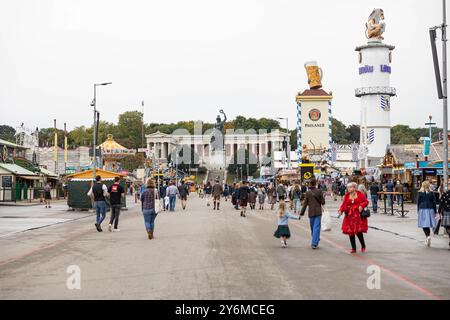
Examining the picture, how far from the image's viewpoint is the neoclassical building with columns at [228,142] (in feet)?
535

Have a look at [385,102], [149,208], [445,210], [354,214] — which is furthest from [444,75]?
[385,102]

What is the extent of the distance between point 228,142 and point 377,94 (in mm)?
82502

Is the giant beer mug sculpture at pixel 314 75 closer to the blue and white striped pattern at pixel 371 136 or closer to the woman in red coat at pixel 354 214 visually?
the blue and white striped pattern at pixel 371 136

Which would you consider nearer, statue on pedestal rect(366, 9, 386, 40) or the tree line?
statue on pedestal rect(366, 9, 386, 40)

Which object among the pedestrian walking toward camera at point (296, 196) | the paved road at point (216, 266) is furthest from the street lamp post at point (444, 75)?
the pedestrian walking toward camera at point (296, 196)

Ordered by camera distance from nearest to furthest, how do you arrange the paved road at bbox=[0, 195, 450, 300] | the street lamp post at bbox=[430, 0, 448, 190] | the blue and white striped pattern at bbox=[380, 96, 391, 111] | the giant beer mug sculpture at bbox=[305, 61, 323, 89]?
1. the paved road at bbox=[0, 195, 450, 300]
2. the street lamp post at bbox=[430, 0, 448, 190]
3. the blue and white striped pattern at bbox=[380, 96, 391, 111]
4. the giant beer mug sculpture at bbox=[305, 61, 323, 89]

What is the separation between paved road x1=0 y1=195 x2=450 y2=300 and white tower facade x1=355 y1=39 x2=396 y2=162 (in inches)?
2923

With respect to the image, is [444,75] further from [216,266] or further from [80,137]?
[80,137]

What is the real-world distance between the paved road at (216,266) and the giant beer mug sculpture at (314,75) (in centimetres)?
7962

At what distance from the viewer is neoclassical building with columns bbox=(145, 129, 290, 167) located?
163000mm

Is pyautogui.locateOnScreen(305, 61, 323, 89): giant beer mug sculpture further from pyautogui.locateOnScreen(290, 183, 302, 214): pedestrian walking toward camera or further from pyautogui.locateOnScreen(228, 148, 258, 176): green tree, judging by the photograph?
pyautogui.locateOnScreen(290, 183, 302, 214): pedestrian walking toward camera

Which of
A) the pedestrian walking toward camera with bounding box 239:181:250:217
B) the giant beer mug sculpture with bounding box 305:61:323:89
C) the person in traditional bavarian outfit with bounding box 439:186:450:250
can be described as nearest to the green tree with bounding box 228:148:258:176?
the giant beer mug sculpture with bounding box 305:61:323:89

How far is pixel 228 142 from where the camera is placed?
171 meters
